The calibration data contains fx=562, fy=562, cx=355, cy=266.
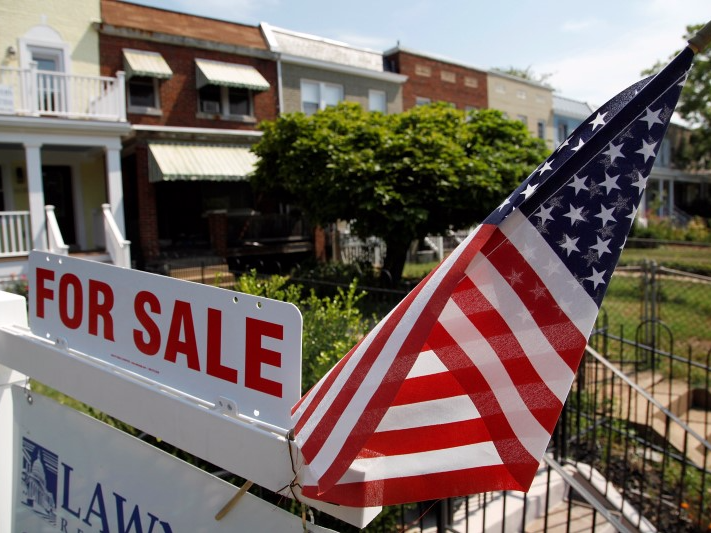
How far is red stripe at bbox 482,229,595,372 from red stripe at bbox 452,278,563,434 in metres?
0.09

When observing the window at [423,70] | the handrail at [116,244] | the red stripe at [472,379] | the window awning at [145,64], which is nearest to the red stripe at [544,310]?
the red stripe at [472,379]

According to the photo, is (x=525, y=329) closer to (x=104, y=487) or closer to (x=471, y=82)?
(x=104, y=487)

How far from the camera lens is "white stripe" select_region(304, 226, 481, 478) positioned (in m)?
1.39

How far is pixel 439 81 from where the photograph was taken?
82.1ft

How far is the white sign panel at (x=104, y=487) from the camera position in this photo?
171 cm

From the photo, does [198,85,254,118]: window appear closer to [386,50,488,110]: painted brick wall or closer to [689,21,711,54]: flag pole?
[386,50,488,110]: painted brick wall

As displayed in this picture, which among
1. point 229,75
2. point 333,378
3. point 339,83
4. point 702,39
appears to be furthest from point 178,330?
point 339,83

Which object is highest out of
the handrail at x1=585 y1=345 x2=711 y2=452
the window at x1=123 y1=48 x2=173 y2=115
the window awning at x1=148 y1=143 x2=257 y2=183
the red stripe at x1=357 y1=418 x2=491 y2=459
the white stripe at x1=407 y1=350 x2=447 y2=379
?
the window at x1=123 y1=48 x2=173 y2=115

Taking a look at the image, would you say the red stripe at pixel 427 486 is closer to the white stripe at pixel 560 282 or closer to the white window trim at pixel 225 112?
the white stripe at pixel 560 282

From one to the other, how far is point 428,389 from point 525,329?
328 millimetres

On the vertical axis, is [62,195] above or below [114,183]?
below

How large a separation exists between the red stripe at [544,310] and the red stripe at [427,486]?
1.09ft

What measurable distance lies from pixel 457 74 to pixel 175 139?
48.7ft

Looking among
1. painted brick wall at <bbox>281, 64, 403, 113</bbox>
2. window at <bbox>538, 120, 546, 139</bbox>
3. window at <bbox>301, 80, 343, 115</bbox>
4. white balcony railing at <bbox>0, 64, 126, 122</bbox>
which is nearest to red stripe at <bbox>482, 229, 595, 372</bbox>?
white balcony railing at <bbox>0, 64, 126, 122</bbox>
